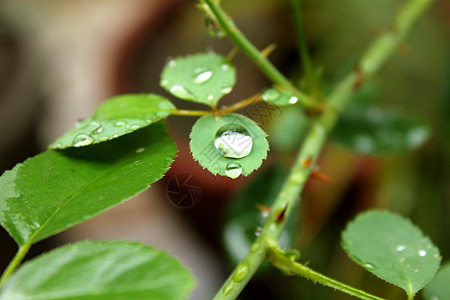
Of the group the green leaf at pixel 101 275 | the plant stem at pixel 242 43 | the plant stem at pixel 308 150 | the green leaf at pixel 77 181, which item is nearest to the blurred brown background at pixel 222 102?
the plant stem at pixel 308 150

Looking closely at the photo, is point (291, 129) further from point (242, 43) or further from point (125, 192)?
point (125, 192)

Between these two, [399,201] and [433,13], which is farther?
[433,13]

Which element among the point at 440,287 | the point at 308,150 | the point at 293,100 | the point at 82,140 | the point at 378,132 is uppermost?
the point at 82,140

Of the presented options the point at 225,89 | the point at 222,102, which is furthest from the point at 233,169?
the point at 222,102

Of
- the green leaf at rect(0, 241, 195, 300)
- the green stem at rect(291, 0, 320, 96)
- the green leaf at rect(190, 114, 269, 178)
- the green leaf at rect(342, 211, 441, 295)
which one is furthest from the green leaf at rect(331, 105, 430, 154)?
the green leaf at rect(0, 241, 195, 300)

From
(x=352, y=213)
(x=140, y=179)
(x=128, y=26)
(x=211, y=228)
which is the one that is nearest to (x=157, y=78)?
(x=128, y=26)

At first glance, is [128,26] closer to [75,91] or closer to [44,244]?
[75,91]

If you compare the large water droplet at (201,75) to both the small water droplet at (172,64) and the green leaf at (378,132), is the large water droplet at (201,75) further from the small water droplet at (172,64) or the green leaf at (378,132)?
the green leaf at (378,132)
